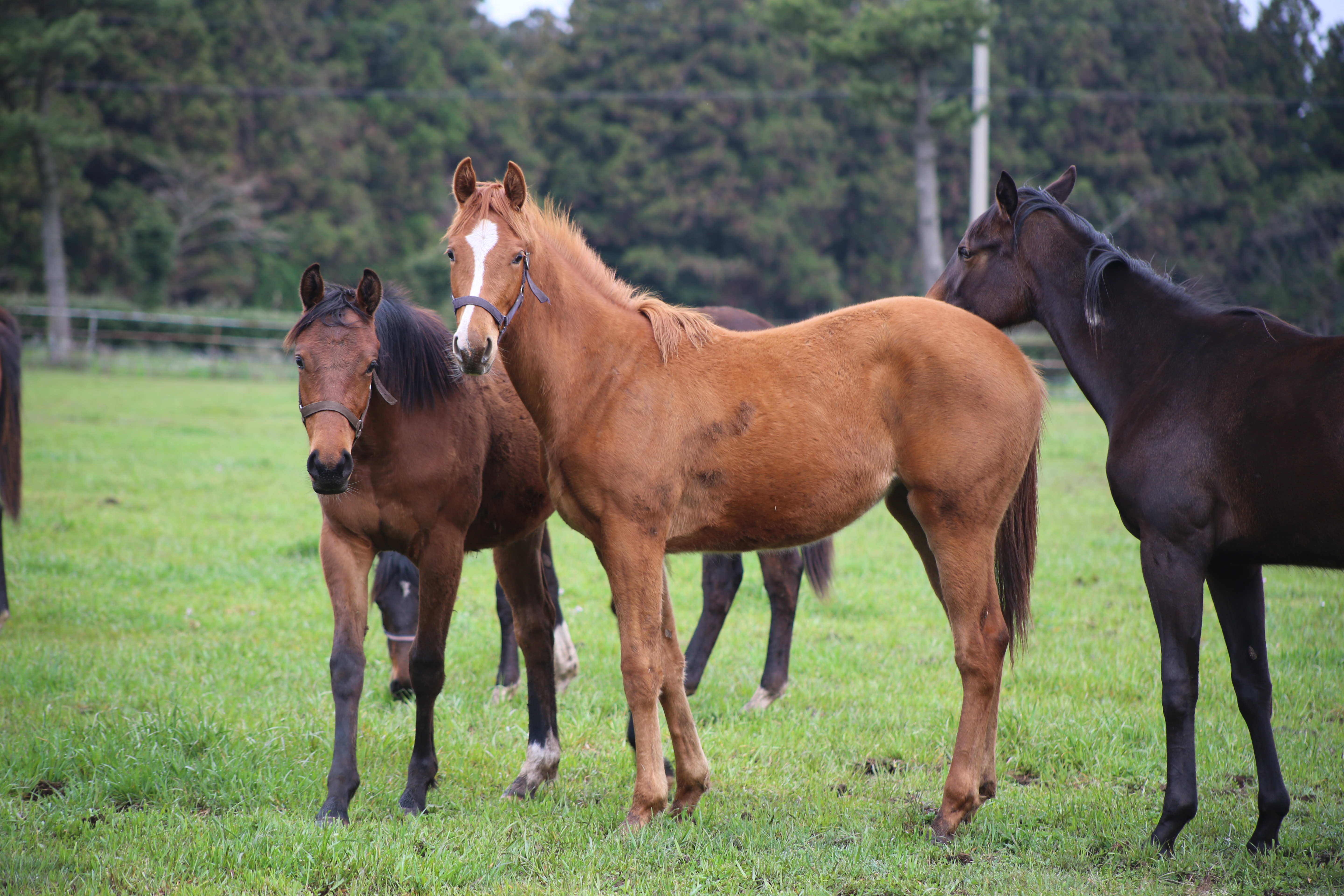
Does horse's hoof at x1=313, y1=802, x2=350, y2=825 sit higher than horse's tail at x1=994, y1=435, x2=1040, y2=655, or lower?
lower

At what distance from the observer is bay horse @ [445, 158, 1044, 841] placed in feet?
12.1

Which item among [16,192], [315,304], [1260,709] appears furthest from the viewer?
[16,192]

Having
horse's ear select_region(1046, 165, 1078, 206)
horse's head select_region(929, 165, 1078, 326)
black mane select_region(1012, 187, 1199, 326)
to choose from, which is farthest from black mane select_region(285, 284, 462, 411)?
horse's ear select_region(1046, 165, 1078, 206)

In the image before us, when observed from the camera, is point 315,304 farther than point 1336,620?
No

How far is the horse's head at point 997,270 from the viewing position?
4172 millimetres

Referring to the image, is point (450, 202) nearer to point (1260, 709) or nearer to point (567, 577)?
point (567, 577)

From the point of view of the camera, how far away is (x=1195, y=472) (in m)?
3.48

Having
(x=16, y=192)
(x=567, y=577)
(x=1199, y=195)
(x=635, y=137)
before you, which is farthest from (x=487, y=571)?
(x=1199, y=195)

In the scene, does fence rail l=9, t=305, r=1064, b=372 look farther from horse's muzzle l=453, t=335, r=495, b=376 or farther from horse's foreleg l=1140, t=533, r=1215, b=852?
horse's muzzle l=453, t=335, r=495, b=376

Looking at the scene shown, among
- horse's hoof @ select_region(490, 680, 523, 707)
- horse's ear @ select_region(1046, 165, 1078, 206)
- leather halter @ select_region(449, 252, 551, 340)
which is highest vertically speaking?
horse's ear @ select_region(1046, 165, 1078, 206)

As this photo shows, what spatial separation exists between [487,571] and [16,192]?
31.6 meters

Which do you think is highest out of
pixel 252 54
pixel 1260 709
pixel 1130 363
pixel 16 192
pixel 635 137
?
pixel 252 54

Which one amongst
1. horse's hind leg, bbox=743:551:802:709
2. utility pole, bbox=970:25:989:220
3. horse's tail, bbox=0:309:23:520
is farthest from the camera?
utility pole, bbox=970:25:989:220

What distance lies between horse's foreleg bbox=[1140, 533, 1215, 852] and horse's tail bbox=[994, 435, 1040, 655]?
2.09 feet
